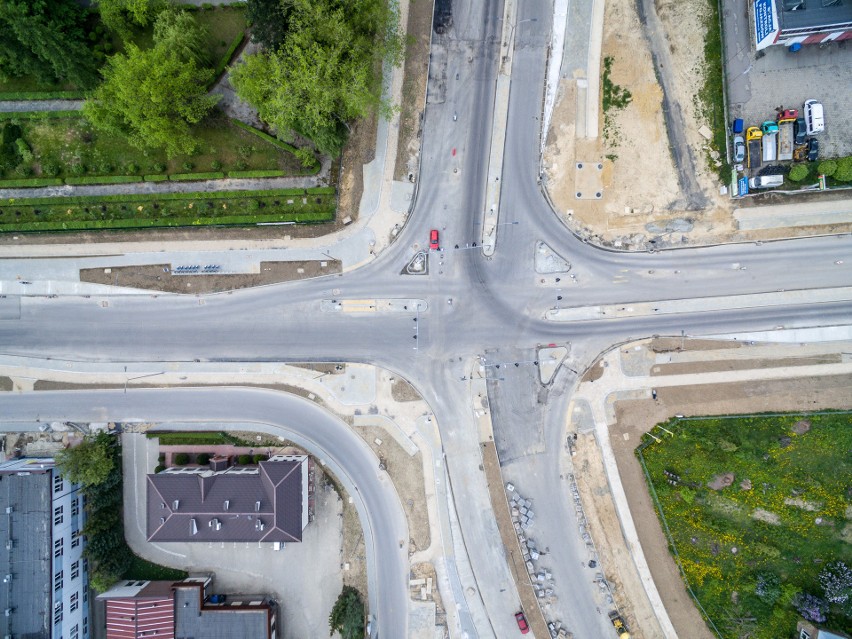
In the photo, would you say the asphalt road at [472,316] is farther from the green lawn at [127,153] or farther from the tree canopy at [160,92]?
the tree canopy at [160,92]

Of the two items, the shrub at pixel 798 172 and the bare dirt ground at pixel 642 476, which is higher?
the shrub at pixel 798 172

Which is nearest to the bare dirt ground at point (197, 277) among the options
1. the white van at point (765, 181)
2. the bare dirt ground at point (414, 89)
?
the bare dirt ground at point (414, 89)

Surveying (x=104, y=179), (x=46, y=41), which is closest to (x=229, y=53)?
(x=46, y=41)

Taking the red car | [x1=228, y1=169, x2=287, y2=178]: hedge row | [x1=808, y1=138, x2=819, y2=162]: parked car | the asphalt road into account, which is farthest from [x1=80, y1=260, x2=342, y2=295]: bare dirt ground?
[x1=808, y1=138, x2=819, y2=162]: parked car

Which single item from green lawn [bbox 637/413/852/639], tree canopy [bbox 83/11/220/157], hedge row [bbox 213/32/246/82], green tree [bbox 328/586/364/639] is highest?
hedge row [bbox 213/32/246/82]

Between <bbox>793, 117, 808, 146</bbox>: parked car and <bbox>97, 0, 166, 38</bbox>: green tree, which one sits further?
<bbox>793, 117, 808, 146</bbox>: parked car

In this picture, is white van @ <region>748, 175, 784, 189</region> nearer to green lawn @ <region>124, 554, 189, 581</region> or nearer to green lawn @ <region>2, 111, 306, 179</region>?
green lawn @ <region>2, 111, 306, 179</region>

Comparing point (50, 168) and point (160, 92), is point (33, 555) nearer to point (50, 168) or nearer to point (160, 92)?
point (50, 168)
